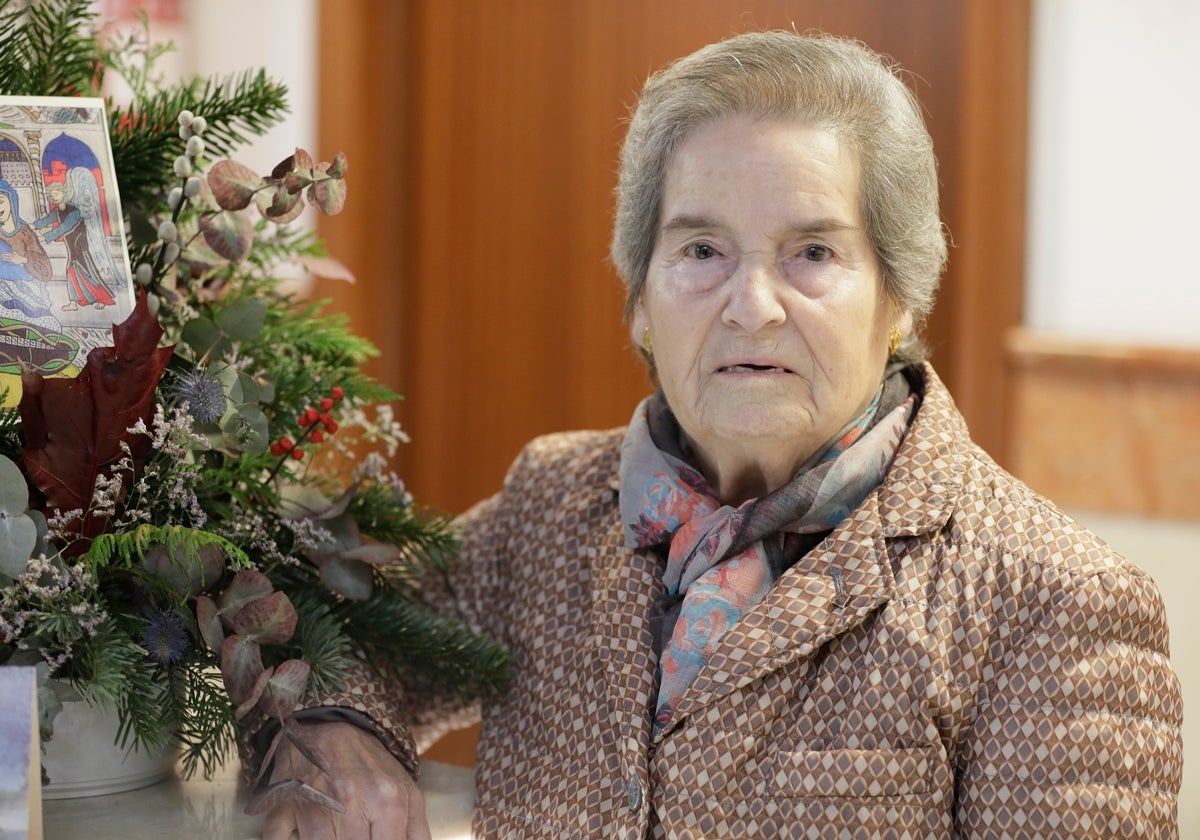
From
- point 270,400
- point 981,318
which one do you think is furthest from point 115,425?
point 981,318

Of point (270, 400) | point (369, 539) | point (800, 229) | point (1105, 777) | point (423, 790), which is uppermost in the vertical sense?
point (800, 229)

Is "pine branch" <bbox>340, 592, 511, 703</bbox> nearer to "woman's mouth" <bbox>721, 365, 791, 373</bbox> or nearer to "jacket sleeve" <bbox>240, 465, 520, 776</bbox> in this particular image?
"jacket sleeve" <bbox>240, 465, 520, 776</bbox>

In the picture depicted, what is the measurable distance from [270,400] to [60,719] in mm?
327

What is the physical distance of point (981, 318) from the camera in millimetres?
2449

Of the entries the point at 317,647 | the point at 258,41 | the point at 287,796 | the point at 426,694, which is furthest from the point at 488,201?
the point at 287,796

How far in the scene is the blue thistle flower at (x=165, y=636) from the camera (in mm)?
1081

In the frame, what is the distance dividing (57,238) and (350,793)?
0.57m

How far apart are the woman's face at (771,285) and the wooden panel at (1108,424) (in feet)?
4.06

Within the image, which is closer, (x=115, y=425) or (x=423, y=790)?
(x=115, y=425)

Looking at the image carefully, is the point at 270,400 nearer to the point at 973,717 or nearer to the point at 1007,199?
the point at 973,717

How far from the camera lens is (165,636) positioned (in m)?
1.09

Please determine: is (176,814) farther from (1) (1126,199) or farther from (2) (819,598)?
(1) (1126,199)

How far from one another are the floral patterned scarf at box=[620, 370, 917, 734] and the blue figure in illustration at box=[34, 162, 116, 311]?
579 mm

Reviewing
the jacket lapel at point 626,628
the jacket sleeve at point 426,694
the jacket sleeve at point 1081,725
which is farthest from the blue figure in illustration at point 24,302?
the jacket sleeve at point 1081,725
